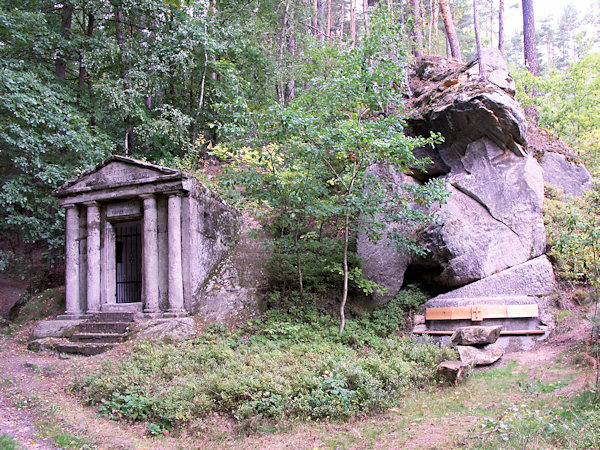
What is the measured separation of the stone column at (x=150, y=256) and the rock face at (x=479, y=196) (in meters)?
5.19

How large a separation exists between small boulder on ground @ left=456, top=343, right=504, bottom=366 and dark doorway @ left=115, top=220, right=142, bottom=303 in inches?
342

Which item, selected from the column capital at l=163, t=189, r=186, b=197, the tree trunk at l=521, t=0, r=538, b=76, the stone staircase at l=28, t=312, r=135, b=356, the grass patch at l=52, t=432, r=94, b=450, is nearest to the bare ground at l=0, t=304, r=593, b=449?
the grass patch at l=52, t=432, r=94, b=450

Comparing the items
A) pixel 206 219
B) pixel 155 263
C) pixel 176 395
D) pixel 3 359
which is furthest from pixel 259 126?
pixel 3 359

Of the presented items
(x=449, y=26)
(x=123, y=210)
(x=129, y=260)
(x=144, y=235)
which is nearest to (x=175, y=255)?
(x=144, y=235)

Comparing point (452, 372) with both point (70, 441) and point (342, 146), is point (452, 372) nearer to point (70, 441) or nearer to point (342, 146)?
point (342, 146)

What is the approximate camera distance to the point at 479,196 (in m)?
10.4

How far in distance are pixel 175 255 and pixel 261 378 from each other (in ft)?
15.8

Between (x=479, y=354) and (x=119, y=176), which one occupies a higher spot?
(x=119, y=176)

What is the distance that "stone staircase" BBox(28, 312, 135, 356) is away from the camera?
890 cm

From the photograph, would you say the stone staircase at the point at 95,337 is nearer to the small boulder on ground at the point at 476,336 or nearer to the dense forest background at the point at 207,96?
the dense forest background at the point at 207,96

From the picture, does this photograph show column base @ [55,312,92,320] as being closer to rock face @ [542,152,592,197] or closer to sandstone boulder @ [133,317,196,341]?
sandstone boulder @ [133,317,196,341]

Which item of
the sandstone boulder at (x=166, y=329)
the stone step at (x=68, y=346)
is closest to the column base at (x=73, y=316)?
the stone step at (x=68, y=346)

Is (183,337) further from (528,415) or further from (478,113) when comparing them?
(478,113)

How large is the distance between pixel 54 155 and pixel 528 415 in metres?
14.0
